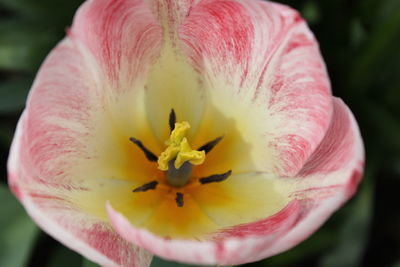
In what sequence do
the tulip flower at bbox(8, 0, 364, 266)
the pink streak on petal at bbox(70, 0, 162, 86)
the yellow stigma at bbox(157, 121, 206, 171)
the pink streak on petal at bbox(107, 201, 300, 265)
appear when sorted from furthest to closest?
the yellow stigma at bbox(157, 121, 206, 171) < the pink streak on petal at bbox(70, 0, 162, 86) < the tulip flower at bbox(8, 0, 364, 266) < the pink streak on petal at bbox(107, 201, 300, 265)

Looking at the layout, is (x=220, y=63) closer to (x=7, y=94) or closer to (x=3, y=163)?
(x=7, y=94)

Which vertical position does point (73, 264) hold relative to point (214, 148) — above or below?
below

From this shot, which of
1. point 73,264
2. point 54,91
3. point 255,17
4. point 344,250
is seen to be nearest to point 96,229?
point 54,91

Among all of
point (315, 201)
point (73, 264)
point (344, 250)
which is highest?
point (315, 201)

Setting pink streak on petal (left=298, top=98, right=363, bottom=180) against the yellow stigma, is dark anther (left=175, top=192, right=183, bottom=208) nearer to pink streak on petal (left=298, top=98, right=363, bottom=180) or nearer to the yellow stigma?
the yellow stigma

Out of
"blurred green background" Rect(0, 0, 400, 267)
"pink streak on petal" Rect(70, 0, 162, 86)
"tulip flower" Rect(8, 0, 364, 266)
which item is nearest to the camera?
"tulip flower" Rect(8, 0, 364, 266)

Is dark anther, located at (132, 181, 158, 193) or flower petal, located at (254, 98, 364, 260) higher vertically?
flower petal, located at (254, 98, 364, 260)

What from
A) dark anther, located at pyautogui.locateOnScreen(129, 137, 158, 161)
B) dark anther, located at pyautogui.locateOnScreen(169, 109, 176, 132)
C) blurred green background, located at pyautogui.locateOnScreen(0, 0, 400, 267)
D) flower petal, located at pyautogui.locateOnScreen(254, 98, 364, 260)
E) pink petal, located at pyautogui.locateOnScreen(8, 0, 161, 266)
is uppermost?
pink petal, located at pyautogui.locateOnScreen(8, 0, 161, 266)

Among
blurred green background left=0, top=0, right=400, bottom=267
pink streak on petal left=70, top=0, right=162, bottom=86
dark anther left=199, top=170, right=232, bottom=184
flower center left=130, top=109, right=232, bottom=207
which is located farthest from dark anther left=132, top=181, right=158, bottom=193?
blurred green background left=0, top=0, right=400, bottom=267
